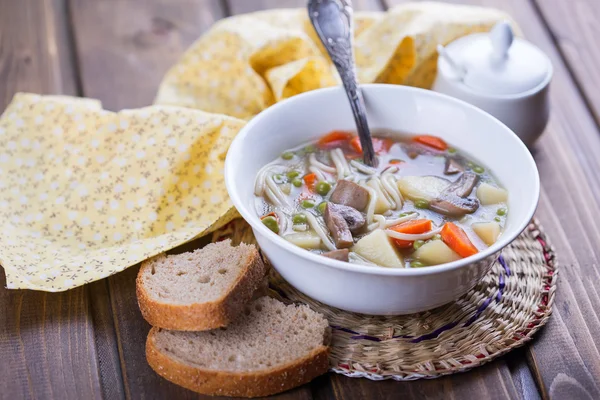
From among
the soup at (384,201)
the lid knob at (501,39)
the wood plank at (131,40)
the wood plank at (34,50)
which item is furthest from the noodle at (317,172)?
the wood plank at (34,50)

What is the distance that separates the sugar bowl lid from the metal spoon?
1.78 feet

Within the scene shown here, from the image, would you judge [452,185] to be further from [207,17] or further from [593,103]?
[207,17]

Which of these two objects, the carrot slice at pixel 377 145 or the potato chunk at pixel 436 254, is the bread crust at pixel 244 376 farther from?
the carrot slice at pixel 377 145

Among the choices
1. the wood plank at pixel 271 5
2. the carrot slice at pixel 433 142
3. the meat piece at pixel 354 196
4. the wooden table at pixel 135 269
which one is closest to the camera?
the wooden table at pixel 135 269

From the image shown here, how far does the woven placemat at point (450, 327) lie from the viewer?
111 inches

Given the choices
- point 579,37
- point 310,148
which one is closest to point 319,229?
point 310,148

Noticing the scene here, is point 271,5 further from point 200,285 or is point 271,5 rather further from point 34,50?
point 200,285

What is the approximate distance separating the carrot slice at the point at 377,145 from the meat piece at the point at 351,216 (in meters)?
0.51

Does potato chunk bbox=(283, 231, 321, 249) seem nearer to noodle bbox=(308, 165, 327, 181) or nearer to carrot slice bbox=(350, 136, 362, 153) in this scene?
noodle bbox=(308, 165, 327, 181)

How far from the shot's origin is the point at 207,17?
187 inches

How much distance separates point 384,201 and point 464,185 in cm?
38

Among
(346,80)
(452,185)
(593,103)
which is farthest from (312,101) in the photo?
(593,103)

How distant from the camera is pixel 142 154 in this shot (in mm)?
3535

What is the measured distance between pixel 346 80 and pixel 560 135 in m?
1.34
